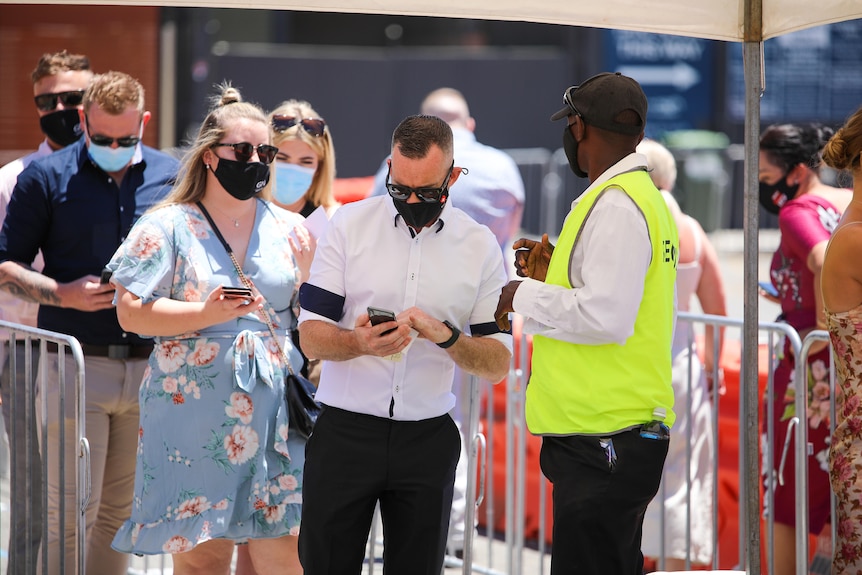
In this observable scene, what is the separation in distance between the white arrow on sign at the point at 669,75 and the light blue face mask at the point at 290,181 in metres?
12.6

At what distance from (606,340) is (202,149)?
158 cm

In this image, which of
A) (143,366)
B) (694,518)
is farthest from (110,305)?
(694,518)

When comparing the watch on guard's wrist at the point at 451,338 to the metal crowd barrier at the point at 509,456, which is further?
the metal crowd barrier at the point at 509,456

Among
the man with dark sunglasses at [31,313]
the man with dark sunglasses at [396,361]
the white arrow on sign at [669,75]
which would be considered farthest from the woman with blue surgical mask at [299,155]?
the white arrow on sign at [669,75]

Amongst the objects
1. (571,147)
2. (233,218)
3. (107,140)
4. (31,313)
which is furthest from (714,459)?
(31,313)

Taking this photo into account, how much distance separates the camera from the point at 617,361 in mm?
3201

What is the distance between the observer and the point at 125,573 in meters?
4.55

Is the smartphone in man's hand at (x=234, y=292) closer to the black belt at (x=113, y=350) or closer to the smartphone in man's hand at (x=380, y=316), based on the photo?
the smartphone in man's hand at (x=380, y=316)

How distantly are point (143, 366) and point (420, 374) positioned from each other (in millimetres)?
1420

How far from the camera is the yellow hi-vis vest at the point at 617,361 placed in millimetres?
3193

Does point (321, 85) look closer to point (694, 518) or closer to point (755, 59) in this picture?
point (694, 518)

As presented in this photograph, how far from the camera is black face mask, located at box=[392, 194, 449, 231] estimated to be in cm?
337

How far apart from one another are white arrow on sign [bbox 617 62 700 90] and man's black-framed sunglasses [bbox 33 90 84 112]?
12.8m

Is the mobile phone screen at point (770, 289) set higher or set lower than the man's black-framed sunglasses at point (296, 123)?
lower
